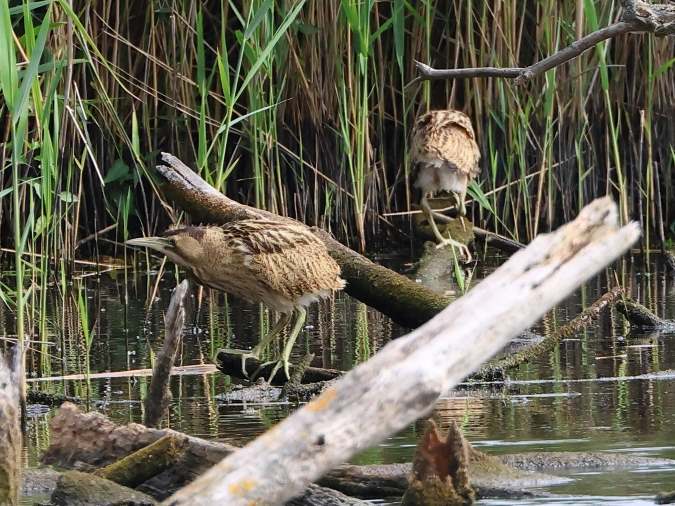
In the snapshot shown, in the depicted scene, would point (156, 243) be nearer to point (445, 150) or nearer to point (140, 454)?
point (140, 454)

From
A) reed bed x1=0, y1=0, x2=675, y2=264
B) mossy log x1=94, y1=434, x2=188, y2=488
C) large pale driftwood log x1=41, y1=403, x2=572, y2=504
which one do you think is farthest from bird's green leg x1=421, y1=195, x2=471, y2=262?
mossy log x1=94, y1=434, x2=188, y2=488

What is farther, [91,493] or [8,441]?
[91,493]

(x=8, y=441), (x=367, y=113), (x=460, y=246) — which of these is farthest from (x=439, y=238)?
(x=8, y=441)

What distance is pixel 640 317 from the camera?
7.91 m

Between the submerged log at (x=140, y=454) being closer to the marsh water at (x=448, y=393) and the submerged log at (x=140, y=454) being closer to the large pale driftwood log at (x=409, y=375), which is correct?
the marsh water at (x=448, y=393)

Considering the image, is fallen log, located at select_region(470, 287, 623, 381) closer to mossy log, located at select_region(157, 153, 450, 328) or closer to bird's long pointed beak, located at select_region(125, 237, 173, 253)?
mossy log, located at select_region(157, 153, 450, 328)

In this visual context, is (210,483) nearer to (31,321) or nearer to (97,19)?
(31,321)

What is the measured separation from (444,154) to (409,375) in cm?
759

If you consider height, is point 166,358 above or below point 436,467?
above

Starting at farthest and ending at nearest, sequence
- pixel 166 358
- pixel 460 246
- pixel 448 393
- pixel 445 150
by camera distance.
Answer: pixel 445 150
pixel 460 246
pixel 448 393
pixel 166 358

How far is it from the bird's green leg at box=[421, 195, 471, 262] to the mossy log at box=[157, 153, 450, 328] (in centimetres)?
213

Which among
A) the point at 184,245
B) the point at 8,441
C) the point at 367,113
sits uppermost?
the point at 367,113

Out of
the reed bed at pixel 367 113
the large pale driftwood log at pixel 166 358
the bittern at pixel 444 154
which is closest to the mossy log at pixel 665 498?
the large pale driftwood log at pixel 166 358

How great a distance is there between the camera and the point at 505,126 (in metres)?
11.7
